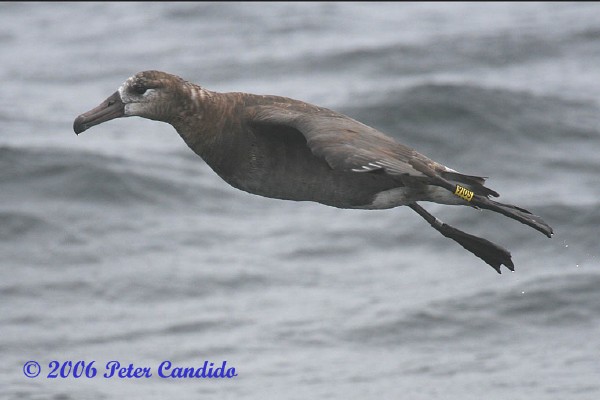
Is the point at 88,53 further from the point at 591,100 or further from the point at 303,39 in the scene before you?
the point at 591,100

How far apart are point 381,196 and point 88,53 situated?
1767 centimetres

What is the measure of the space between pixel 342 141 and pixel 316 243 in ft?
30.0

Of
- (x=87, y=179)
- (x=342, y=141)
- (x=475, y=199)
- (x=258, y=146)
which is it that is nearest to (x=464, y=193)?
(x=475, y=199)

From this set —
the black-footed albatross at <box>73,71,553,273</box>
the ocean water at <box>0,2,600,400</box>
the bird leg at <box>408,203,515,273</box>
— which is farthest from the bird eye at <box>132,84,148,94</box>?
the ocean water at <box>0,2,600,400</box>

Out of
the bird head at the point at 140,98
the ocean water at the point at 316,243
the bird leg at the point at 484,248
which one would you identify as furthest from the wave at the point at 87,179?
the bird head at the point at 140,98

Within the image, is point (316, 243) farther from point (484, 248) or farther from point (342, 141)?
point (342, 141)

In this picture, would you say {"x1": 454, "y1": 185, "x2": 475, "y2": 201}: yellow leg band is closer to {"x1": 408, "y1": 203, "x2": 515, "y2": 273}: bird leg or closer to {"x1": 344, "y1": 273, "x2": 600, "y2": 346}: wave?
{"x1": 408, "y1": 203, "x2": 515, "y2": 273}: bird leg

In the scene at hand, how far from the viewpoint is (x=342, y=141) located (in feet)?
31.1

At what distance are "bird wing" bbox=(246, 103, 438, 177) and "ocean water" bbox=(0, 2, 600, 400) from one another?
15.8ft

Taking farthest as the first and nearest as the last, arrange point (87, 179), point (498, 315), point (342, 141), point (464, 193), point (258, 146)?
point (87, 179)
point (498, 315)
point (258, 146)
point (464, 193)
point (342, 141)

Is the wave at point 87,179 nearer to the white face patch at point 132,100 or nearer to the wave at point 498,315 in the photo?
the wave at point 498,315

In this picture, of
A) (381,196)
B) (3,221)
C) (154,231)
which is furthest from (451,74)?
(381,196)

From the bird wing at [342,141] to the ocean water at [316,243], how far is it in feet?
15.8

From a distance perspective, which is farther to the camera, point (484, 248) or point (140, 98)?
point (484, 248)
